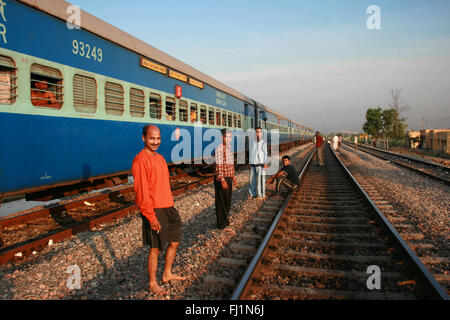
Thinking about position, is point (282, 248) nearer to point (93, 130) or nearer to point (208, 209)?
point (208, 209)

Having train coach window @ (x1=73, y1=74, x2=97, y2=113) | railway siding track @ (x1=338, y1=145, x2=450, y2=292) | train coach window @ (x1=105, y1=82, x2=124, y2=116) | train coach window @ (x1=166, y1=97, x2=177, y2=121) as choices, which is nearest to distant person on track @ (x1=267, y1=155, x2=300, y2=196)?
railway siding track @ (x1=338, y1=145, x2=450, y2=292)

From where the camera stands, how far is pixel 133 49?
Result: 668cm

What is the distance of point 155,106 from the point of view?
762 cm

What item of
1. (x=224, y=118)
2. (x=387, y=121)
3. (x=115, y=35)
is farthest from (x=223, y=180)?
(x=387, y=121)

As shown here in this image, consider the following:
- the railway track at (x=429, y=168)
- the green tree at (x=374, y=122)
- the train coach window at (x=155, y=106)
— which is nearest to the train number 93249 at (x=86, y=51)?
the train coach window at (x=155, y=106)

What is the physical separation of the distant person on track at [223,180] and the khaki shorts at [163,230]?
1972mm

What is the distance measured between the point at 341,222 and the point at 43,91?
5619 mm

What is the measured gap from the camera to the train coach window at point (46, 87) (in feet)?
15.0

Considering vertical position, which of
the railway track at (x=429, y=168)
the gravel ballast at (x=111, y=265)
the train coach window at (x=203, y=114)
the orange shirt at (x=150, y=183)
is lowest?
the gravel ballast at (x=111, y=265)

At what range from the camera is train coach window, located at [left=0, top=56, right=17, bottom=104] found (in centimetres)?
413

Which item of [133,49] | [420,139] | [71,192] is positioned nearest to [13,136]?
[71,192]

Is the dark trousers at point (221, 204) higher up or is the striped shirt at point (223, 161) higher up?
the striped shirt at point (223, 161)

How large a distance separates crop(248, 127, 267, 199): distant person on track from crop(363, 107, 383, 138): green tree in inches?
2700

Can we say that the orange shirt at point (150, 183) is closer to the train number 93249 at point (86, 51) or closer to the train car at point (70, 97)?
the train car at point (70, 97)
